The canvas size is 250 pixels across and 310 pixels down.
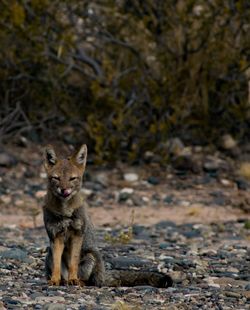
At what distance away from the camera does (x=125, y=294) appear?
257 inches

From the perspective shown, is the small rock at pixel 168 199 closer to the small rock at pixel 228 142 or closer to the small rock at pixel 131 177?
the small rock at pixel 131 177

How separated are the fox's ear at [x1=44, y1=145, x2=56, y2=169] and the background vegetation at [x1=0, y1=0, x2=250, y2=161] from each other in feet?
20.6

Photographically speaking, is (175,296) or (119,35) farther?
(119,35)

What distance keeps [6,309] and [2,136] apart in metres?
7.70

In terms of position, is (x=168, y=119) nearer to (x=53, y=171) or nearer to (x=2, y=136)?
(x=2, y=136)

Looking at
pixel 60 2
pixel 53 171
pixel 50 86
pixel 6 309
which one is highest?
pixel 60 2

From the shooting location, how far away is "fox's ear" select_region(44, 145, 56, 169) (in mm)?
6977

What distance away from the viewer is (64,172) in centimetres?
689

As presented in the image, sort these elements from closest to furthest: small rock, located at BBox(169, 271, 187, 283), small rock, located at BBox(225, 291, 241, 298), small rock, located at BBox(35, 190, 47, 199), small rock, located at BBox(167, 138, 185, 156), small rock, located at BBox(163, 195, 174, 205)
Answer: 1. small rock, located at BBox(225, 291, 241, 298)
2. small rock, located at BBox(169, 271, 187, 283)
3. small rock, located at BBox(163, 195, 174, 205)
4. small rock, located at BBox(35, 190, 47, 199)
5. small rock, located at BBox(167, 138, 185, 156)

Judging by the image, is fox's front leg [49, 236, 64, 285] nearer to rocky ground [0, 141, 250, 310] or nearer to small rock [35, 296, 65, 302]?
rocky ground [0, 141, 250, 310]

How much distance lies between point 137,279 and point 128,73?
735 cm

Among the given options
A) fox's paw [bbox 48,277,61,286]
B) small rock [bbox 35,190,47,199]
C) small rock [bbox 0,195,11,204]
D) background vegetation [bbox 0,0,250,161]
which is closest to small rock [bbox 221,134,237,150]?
background vegetation [bbox 0,0,250,161]

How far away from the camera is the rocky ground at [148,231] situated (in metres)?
6.45

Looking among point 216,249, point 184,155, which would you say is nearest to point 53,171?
point 216,249
